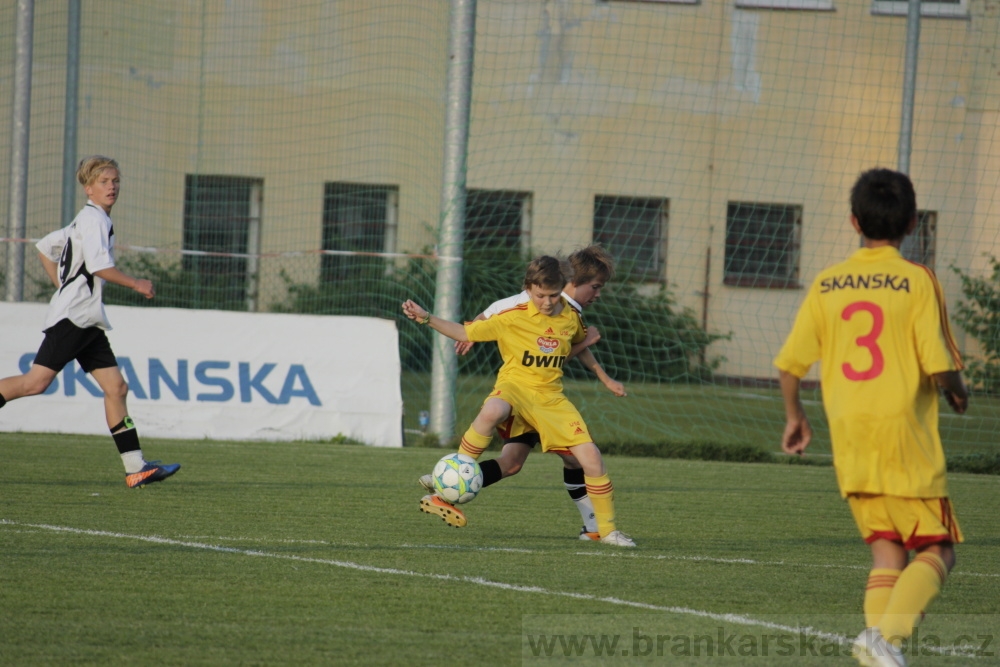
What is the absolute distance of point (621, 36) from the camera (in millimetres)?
15555

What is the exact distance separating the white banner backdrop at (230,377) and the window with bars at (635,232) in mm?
6086

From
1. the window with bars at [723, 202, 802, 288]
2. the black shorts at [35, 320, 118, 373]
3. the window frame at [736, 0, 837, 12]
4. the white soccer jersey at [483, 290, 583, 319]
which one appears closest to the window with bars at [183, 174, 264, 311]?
the window with bars at [723, 202, 802, 288]

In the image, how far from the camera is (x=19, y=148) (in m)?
12.5

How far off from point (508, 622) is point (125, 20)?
14.1 metres

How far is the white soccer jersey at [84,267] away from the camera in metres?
7.24

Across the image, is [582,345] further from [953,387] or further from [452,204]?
[452,204]

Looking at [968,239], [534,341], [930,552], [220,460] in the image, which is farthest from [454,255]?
[930,552]

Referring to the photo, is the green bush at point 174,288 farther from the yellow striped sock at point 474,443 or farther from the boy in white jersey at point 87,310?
the yellow striped sock at point 474,443

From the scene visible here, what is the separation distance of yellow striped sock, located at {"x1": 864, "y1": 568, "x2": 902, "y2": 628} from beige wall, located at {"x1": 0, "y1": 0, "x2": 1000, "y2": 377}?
11.4 metres

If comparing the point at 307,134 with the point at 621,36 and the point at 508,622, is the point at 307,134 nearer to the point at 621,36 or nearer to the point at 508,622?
the point at 621,36

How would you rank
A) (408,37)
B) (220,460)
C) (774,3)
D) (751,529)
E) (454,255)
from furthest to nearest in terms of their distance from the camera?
(408,37) → (774,3) → (454,255) → (220,460) → (751,529)

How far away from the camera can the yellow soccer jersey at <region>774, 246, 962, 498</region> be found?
362cm

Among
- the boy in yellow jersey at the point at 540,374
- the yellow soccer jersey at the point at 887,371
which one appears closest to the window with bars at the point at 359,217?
the boy in yellow jersey at the point at 540,374

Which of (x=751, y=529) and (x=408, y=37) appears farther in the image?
(x=408, y=37)
